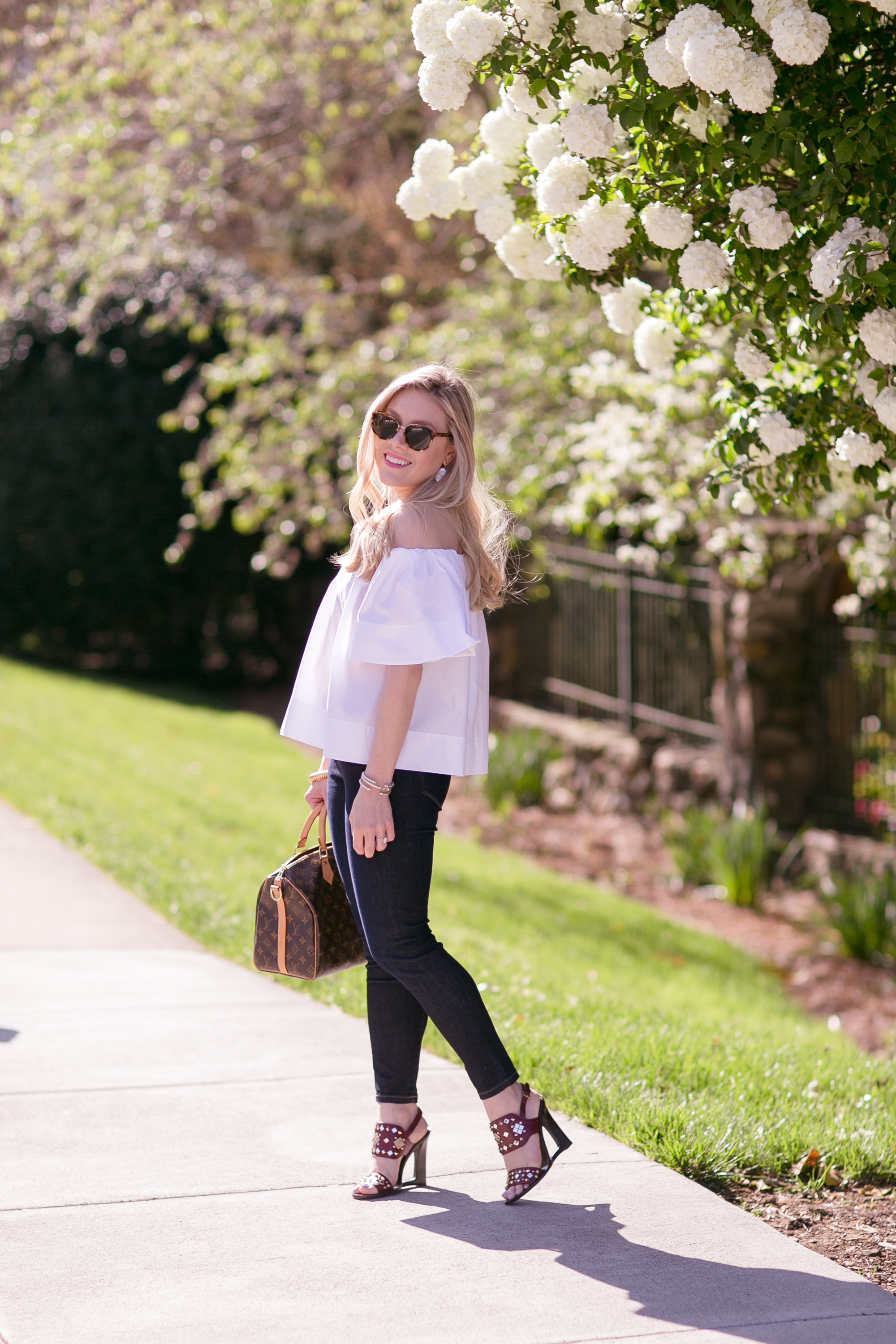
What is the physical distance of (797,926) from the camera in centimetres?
921

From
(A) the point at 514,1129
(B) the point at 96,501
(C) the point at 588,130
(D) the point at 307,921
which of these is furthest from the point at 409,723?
(B) the point at 96,501

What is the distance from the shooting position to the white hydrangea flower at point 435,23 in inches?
128

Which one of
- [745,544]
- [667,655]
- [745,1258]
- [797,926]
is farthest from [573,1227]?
[667,655]

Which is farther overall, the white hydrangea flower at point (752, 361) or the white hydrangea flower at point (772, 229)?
the white hydrangea flower at point (752, 361)

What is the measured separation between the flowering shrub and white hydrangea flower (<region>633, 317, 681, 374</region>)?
8.9 inches

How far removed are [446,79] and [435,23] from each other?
5.5 inches

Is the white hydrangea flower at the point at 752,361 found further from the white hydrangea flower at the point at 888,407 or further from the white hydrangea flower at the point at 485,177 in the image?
the white hydrangea flower at the point at 485,177

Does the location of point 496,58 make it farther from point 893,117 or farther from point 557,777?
point 557,777

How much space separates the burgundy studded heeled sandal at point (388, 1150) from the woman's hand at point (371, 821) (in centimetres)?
70

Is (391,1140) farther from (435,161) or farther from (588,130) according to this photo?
(435,161)

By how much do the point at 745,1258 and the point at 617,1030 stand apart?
1812 mm

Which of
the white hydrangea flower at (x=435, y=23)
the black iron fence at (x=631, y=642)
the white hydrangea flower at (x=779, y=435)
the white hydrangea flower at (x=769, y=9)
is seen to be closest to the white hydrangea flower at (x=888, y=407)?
the white hydrangea flower at (x=779, y=435)

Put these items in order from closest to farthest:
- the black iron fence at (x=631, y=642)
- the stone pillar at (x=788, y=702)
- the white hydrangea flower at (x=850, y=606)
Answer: the white hydrangea flower at (x=850, y=606) → the stone pillar at (x=788, y=702) → the black iron fence at (x=631, y=642)

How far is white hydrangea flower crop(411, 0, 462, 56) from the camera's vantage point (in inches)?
128
